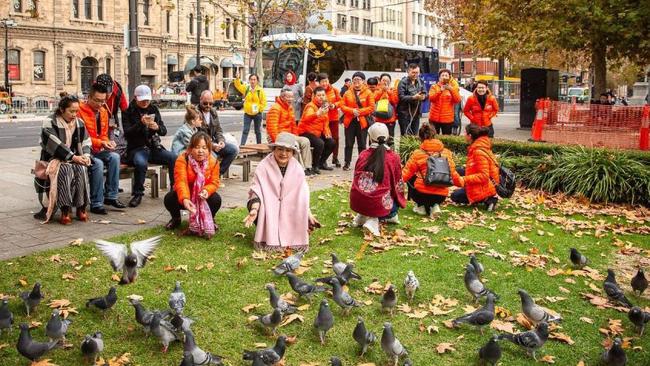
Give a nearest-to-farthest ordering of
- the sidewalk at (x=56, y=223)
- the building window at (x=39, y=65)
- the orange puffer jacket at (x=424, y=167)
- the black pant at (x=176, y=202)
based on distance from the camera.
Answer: the sidewalk at (x=56, y=223), the black pant at (x=176, y=202), the orange puffer jacket at (x=424, y=167), the building window at (x=39, y=65)

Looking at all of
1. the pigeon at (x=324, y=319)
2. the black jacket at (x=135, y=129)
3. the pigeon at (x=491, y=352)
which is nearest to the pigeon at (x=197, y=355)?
the pigeon at (x=324, y=319)

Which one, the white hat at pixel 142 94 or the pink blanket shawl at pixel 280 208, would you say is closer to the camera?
the pink blanket shawl at pixel 280 208

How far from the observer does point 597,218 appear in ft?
30.4

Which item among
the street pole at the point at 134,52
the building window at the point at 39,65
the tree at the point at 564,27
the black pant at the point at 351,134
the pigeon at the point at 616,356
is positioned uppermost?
the building window at the point at 39,65

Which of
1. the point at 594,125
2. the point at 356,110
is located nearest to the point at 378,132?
the point at 356,110

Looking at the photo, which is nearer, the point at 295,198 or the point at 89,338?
the point at 89,338

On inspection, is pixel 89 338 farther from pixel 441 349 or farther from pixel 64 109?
pixel 64 109

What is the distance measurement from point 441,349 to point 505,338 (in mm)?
466

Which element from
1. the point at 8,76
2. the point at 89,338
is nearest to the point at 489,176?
the point at 89,338

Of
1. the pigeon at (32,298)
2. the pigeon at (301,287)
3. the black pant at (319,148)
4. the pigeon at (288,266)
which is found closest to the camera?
the pigeon at (32,298)

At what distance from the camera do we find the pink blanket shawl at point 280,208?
6.94m

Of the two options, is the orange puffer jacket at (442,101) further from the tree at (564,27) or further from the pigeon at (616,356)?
the pigeon at (616,356)

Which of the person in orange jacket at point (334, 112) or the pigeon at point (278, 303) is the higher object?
the person in orange jacket at point (334, 112)

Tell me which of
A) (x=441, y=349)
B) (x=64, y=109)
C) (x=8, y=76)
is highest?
(x=8, y=76)
